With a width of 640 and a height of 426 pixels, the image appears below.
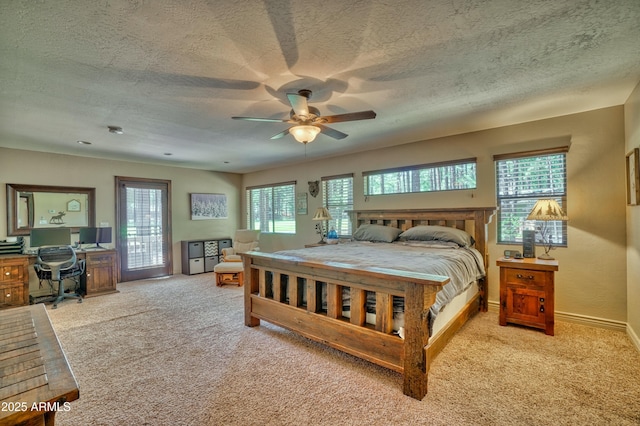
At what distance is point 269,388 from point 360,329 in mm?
803

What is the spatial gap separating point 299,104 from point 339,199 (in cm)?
343

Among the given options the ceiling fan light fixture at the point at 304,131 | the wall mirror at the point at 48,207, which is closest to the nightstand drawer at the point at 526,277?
the ceiling fan light fixture at the point at 304,131

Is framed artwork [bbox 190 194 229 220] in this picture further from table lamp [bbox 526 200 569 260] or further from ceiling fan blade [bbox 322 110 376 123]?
table lamp [bbox 526 200 569 260]

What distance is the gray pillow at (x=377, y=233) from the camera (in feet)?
14.0

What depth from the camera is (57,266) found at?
4.20 metres

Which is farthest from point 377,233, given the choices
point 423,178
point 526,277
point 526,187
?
point 526,187

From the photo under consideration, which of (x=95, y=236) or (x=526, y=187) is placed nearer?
(x=526, y=187)

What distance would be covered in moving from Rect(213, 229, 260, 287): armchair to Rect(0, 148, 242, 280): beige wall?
1.48 metres

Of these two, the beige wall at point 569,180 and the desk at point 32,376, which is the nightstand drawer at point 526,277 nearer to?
the beige wall at point 569,180

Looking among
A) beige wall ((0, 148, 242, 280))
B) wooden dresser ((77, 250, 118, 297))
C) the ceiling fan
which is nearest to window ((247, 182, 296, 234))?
beige wall ((0, 148, 242, 280))

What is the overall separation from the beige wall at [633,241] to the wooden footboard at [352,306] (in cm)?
226

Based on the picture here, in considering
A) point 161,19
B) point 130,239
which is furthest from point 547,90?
point 130,239

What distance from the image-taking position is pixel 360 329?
7.57 ft

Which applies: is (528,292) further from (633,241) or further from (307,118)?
(307,118)
